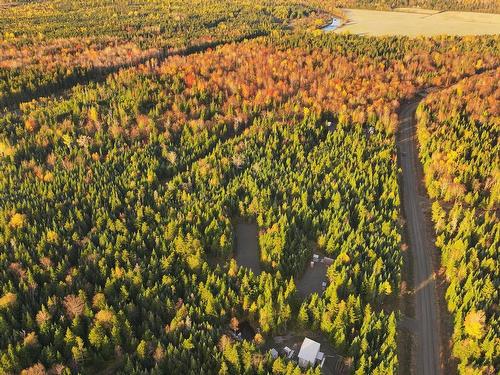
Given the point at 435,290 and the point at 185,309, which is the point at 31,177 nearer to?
the point at 185,309

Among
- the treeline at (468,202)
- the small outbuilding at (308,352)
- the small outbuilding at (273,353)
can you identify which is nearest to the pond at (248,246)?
the small outbuilding at (273,353)

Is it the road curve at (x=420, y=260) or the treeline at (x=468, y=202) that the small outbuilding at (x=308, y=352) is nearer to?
the road curve at (x=420, y=260)

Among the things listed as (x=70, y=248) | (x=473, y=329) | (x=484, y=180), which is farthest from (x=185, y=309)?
(x=484, y=180)

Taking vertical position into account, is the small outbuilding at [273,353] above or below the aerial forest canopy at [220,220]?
below

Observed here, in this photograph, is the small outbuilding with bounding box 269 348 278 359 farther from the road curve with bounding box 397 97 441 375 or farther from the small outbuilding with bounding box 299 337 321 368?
the road curve with bounding box 397 97 441 375

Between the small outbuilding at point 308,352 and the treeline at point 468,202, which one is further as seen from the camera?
the treeline at point 468,202

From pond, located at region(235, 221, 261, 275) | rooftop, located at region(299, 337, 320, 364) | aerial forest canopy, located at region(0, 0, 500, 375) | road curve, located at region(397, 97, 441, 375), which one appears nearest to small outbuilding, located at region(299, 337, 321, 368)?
rooftop, located at region(299, 337, 320, 364)

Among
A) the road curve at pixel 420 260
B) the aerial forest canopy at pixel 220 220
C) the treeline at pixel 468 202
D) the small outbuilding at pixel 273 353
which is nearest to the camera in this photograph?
the small outbuilding at pixel 273 353
